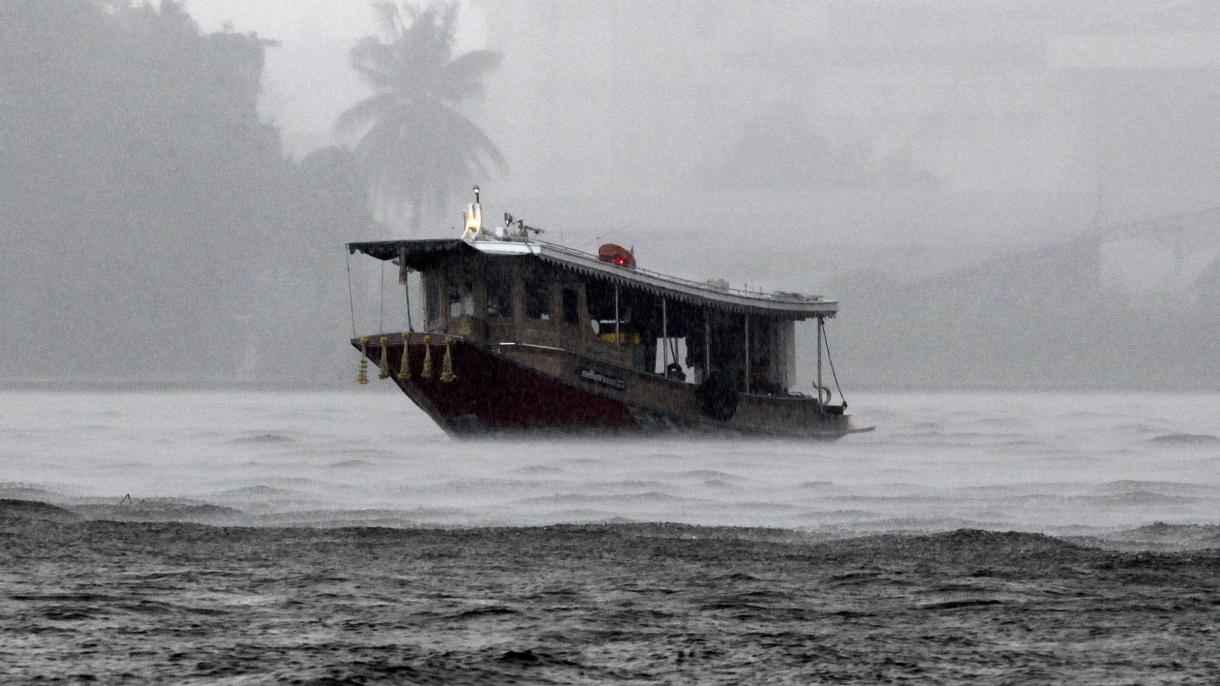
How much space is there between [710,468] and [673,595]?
15604 mm

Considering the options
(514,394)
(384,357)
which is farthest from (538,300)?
(384,357)

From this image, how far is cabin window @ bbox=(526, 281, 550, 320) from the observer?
28141mm

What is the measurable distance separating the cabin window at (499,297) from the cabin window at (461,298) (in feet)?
1.03

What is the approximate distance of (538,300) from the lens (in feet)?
93.1

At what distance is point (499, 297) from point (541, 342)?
4.31 ft

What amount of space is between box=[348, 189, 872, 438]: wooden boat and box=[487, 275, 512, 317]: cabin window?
2 cm

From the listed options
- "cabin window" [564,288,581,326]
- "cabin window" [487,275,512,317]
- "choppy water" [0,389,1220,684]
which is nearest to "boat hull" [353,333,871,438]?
"cabin window" [487,275,512,317]


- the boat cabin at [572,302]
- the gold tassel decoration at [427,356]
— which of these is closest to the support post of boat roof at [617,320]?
the boat cabin at [572,302]

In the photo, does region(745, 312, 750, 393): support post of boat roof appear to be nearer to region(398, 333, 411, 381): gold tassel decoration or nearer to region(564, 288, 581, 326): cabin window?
region(564, 288, 581, 326): cabin window

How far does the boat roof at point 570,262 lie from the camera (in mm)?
27328

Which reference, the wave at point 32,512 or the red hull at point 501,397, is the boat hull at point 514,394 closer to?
the red hull at point 501,397

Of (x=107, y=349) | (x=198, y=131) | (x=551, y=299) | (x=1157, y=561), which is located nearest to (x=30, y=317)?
(x=107, y=349)

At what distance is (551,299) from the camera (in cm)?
2806

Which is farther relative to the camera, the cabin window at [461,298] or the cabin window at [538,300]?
the cabin window at [461,298]
